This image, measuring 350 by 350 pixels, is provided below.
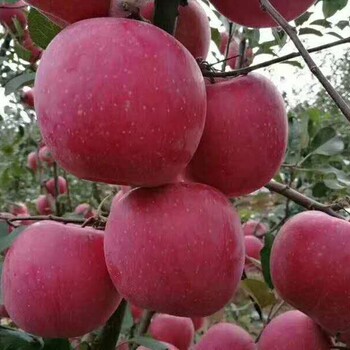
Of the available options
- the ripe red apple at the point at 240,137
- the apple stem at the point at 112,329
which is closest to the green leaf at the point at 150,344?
the apple stem at the point at 112,329

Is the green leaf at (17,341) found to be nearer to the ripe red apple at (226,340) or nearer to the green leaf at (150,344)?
the green leaf at (150,344)

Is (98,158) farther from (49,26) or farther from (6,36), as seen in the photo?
(6,36)

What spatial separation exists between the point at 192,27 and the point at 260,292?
59cm

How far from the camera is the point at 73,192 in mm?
3002

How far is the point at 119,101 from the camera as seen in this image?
50 cm

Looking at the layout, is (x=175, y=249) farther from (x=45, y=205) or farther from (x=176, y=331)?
(x=45, y=205)

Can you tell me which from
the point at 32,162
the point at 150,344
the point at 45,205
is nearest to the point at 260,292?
the point at 150,344

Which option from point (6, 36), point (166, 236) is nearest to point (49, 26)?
point (166, 236)

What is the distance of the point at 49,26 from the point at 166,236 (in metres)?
0.33

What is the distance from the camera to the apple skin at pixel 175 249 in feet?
1.87

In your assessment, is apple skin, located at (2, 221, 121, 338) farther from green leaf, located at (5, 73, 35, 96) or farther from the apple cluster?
green leaf, located at (5, 73, 35, 96)

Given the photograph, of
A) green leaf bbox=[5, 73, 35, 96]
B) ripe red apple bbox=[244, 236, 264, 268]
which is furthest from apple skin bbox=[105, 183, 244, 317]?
ripe red apple bbox=[244, 236, 264, 268]

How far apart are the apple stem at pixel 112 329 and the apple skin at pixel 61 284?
60 mm

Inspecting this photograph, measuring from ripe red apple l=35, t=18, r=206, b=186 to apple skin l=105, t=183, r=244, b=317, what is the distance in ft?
0.17
